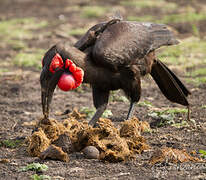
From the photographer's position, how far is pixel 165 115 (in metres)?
7.21

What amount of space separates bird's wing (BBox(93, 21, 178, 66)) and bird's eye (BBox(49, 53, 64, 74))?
0.59m

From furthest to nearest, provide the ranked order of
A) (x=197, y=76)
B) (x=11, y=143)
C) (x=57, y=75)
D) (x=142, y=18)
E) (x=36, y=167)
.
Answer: (x=142, y=18)
(x=197, y=76)
(x=11, y=143)
(x=57, y=75)
(x=36, y=167)

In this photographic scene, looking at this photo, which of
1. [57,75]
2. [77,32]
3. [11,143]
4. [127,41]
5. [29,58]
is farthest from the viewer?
[77,32]

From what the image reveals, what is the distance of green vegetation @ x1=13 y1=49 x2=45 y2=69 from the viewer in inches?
466

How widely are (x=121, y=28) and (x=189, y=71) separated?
4381 millimetres

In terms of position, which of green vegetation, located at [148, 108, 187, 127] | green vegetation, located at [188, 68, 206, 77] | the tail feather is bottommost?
green vegetation, located at [188, 68, 206, 77]

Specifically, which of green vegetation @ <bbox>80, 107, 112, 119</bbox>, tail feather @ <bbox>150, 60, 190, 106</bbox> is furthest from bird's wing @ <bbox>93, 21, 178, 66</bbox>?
green vegetation @ <bbox>80, 107, 112, 119</bbox>

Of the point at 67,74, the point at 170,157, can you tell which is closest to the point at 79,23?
the point at 67,74

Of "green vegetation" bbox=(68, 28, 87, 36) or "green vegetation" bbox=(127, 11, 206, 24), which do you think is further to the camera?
"green vegetation" bbox=(127, 11, 206, 24)

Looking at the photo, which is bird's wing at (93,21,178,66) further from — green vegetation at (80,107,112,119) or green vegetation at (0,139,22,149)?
green vegetation at (0,139,22,149)

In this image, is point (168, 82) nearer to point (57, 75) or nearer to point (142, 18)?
point (57, 75)

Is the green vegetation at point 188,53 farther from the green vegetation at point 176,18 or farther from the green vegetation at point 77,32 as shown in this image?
the green vegetation at point 77,32

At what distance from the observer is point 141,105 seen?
8336 millimetres

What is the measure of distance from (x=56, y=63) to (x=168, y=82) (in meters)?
2.38
